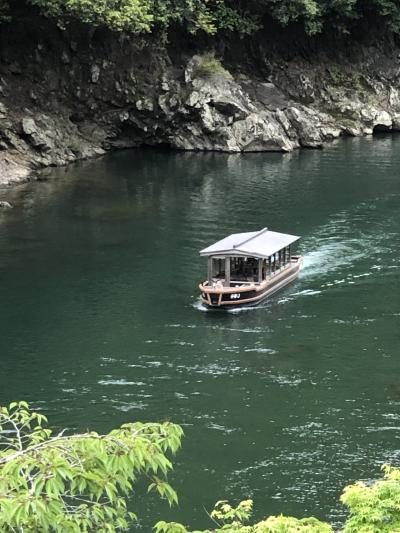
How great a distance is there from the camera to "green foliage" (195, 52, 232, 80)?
8294 centimetres

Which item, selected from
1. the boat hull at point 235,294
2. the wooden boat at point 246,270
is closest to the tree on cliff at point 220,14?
the wooden boat at point 246,270

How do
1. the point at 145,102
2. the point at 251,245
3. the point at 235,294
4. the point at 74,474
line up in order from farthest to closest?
the point at 145,102 < the point at 251,245 < the point at 235,294 < the point at 74,474

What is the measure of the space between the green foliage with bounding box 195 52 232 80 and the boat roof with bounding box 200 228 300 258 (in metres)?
41.4

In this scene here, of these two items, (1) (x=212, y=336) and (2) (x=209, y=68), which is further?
(2) (x=209, y=68)

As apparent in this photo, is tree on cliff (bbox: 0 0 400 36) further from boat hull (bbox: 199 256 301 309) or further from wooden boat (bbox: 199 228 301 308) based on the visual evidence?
boat hull (bbox: 199 256 301 309)

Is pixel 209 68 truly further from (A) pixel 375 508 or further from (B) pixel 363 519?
(B) pixel 363 519

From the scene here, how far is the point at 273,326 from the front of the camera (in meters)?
37.6

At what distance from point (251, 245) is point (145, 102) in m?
41.8

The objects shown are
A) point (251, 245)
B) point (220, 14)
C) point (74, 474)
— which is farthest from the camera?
point (220, 14)

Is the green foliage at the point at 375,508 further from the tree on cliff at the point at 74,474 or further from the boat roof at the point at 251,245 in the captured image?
the boat roof at the point at 251,245

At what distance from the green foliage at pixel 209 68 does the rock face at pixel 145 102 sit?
181 mm

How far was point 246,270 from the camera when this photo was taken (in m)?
42.8

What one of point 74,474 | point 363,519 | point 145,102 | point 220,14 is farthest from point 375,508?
point 220,14

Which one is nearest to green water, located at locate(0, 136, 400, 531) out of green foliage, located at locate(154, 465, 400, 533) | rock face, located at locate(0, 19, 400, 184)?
green foliage, located at locate(154, 465, 400, 533)
